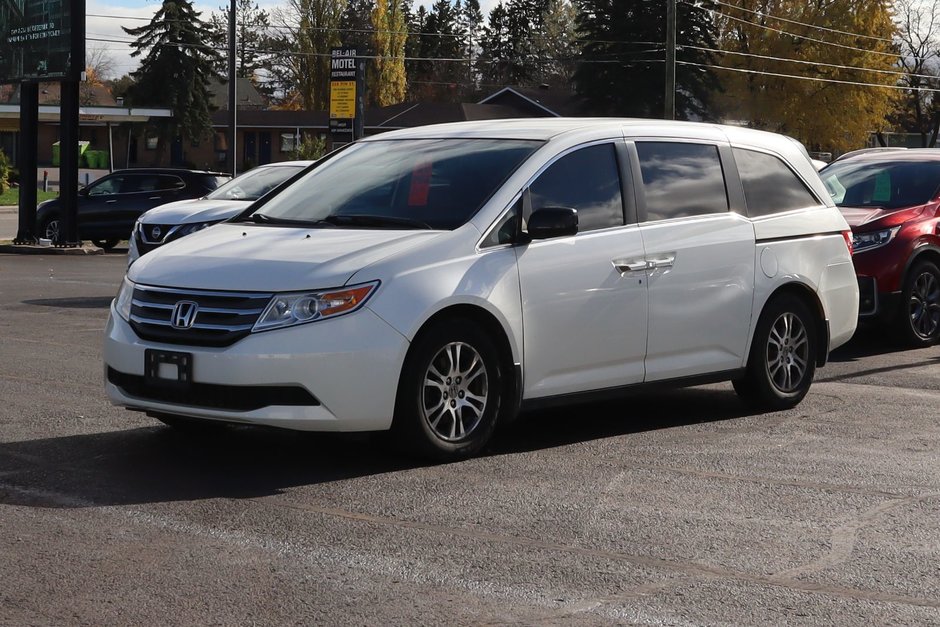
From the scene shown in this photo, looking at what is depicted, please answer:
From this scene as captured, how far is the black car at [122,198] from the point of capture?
27031 mm

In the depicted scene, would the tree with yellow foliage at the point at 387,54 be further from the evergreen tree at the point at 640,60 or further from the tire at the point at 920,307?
the tire at the point at 920,307

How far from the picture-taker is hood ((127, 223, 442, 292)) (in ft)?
22.1

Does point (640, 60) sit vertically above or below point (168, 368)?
above

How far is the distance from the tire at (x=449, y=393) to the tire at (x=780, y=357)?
219cm

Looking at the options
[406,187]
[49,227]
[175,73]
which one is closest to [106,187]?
[49,227]

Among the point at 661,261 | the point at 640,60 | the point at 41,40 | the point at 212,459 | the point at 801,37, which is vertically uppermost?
the point at 801,37

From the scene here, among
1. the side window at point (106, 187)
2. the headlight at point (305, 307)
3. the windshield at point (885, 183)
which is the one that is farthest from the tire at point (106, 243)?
the headlight at point (305, 307)

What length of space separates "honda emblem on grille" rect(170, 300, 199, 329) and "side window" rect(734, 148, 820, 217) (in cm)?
371

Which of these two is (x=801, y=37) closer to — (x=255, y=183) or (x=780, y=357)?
(x=255, y=183)

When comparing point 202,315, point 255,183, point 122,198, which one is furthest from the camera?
point 122,198

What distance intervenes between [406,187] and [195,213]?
28.5ft

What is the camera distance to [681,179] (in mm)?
8430

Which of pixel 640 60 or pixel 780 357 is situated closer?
pixel 780 357

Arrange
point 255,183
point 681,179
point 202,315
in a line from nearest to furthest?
point 202,315
point 681,179
point 255,183
